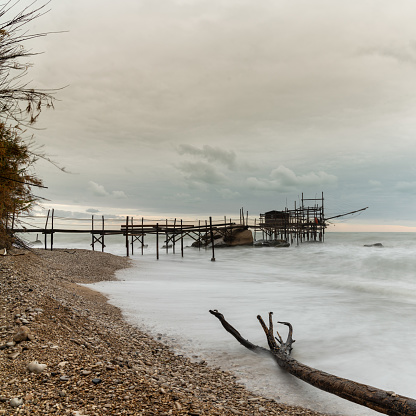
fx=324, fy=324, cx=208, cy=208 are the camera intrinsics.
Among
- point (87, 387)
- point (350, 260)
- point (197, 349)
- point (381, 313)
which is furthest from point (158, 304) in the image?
point (350, 260)

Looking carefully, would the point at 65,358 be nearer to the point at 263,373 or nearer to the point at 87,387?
the point at 87,387

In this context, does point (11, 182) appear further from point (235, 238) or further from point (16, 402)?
point (235, 238)

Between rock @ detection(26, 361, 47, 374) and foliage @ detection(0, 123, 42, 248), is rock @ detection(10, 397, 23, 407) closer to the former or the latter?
rock @ detection(26, 361, 47, 374)

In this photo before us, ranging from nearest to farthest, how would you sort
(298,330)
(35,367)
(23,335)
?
(35,367)
(23,335)
(298,330)

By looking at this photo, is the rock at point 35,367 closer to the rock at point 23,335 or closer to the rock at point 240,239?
the rock at point 23,335

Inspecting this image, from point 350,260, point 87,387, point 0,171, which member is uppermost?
point 0,171

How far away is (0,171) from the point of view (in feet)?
25.3

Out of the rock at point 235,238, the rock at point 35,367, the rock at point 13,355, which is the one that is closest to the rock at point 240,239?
the rock at point 235,238

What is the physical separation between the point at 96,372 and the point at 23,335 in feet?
4.05

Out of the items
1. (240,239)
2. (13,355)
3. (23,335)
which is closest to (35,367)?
(13,355)

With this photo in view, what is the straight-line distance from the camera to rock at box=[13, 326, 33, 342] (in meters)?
4.20

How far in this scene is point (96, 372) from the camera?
12.3 feet

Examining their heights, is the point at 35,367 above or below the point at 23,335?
below

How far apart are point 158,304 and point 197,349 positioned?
3.33 meters
